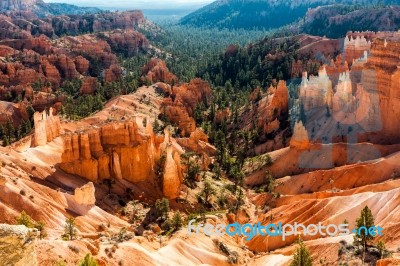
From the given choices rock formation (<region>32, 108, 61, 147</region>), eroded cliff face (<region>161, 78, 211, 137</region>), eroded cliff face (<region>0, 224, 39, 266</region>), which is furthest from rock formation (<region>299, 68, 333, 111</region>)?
eroded cliff face (<region>0, 224, 39, 266</region>)

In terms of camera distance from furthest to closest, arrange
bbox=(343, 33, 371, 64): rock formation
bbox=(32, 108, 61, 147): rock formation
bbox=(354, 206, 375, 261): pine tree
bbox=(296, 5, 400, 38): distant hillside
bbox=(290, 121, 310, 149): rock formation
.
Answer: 1. bbox=(296, 5, 400, 38): distant hillside
2. bbox=(343, 33, 371, 64): rock formation
3. bbox=(290, 121, 310, 149): rock formation
4. bbox=(32, 108, 61, 147): rock formation
5. bbox=(354, 206, 375, 261): pine tree

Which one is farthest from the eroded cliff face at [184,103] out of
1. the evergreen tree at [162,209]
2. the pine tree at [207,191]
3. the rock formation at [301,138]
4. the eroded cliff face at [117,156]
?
the evergreen tree at [162,209]

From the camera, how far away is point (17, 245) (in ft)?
50.7

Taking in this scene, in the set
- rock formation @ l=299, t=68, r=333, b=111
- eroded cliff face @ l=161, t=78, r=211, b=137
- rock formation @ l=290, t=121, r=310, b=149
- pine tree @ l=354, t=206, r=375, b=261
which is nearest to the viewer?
pine tree @ l=354, t=206, r=375, b=261

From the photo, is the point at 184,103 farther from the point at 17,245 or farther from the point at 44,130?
the point at 17,245

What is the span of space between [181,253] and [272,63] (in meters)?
93.7

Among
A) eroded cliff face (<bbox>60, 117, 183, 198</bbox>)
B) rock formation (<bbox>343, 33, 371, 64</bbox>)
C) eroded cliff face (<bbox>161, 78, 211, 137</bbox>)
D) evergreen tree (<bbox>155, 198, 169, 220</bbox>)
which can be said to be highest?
rock formation (<bbox>343, 33, 371, 64</bbox>)

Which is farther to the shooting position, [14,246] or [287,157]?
[287,157]

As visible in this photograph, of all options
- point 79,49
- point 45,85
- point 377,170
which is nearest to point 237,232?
point 377,170

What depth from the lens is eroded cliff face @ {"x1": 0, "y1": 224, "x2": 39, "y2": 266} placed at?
48.7 ft

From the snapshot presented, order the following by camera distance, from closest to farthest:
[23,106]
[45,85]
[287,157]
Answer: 1. [287,157]
2. [23,106]
3. [45,85]

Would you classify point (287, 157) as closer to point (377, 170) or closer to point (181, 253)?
point (377, 170)

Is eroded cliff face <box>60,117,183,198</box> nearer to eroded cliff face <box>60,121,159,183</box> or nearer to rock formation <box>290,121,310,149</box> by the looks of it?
eroded cliff face <box>60,121,159,183</box>

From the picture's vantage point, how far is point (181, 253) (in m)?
32.7
